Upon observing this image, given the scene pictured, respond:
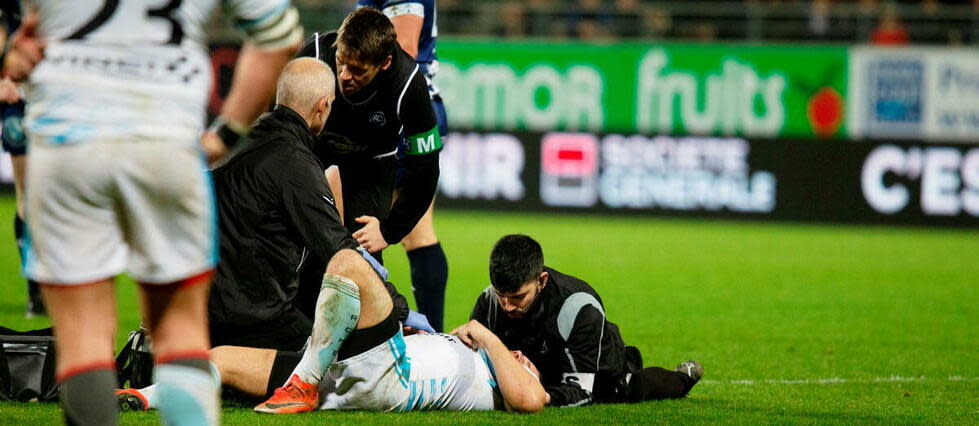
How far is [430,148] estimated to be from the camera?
256 inches

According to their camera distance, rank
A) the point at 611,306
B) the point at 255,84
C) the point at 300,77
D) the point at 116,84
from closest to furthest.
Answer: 1. the point at 116,84
2. the point at 255,84
3. the point at 300,77
4. the point at 611,306

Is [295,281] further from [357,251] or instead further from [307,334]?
[357,251]

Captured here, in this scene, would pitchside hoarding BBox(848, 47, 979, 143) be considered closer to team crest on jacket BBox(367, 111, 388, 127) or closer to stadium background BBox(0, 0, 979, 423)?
stadium background BBox(0, 0, 979, 423)

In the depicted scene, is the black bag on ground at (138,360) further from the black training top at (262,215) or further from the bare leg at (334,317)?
the bare leg at (334,317)

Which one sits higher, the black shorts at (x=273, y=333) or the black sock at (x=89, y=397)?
the black sock at (x=89, y=397)

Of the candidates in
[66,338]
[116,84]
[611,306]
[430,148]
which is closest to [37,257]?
[66,338]

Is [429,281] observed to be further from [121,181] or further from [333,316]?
[121,181]

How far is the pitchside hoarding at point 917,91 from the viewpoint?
17.8m

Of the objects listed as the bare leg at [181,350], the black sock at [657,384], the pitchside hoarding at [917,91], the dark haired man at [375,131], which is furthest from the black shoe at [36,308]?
the pitchside hoarding at [917,91]

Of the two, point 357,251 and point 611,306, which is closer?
point 357,251

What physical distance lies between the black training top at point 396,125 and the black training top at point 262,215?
955 mm

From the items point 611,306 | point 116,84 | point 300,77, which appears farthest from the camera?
point 611,306

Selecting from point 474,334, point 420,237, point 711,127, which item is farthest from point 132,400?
point 711,127

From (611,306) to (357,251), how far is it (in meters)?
4.72
